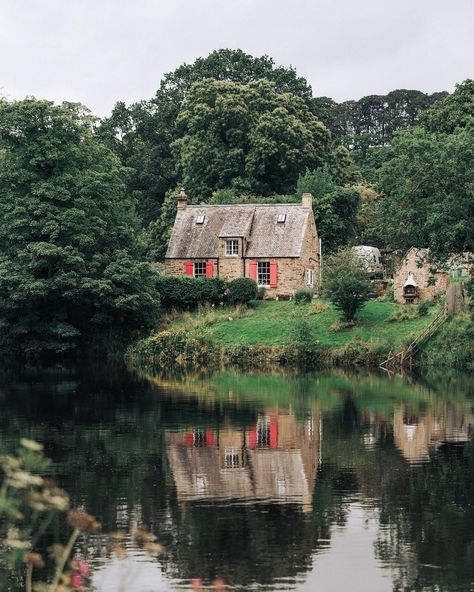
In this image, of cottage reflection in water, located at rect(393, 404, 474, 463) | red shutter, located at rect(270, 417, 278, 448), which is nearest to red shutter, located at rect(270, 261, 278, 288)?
cottage reflection in water, located at rect(393, 404, 474, 463)

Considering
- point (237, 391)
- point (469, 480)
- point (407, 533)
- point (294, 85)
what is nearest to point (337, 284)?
point (237, 391)

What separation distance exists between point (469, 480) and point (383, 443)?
5.86 meters

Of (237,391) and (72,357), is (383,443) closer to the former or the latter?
(237,391)

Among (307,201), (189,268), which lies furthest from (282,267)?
(189,268)

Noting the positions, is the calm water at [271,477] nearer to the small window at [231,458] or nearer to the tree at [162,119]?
the small window at [231,458]

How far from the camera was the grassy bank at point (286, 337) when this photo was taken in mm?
55062

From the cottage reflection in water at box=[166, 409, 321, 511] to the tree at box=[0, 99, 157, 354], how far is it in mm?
25343

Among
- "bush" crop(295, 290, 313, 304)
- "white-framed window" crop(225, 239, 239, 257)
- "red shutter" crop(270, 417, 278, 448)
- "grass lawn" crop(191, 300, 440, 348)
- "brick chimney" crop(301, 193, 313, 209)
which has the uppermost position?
"brick chimney" crop(301, 193, 313, 209)

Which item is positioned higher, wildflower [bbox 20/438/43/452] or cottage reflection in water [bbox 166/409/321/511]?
wildflower [bbox 20/438/43/452]

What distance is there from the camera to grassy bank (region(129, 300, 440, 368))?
181 ft

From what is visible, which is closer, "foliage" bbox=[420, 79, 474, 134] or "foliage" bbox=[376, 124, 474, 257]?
"foliage" bbox=[376, 124, 474, 257]

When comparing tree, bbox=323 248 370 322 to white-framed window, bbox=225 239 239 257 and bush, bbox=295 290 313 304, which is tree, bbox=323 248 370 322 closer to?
bush, bbox=295 290 313 304

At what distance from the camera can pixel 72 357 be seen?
6181 centimetres

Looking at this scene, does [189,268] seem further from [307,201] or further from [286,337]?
[286,337]
